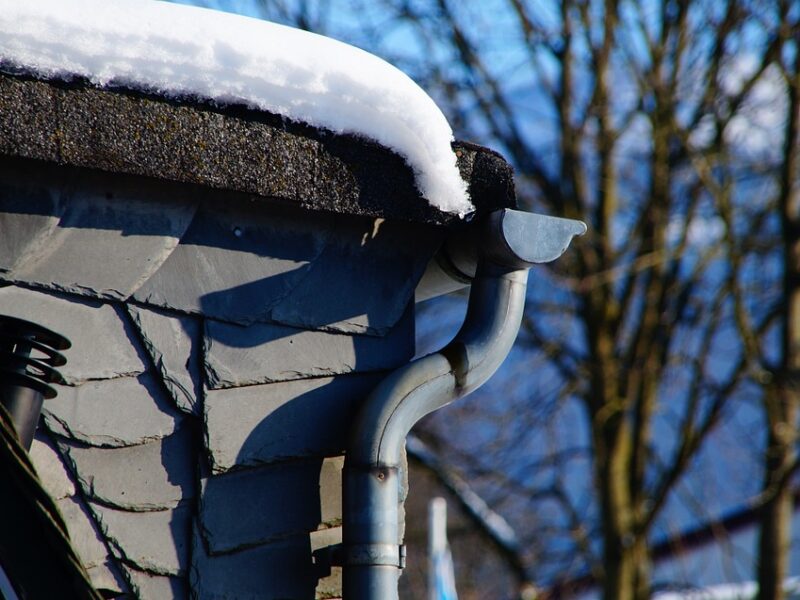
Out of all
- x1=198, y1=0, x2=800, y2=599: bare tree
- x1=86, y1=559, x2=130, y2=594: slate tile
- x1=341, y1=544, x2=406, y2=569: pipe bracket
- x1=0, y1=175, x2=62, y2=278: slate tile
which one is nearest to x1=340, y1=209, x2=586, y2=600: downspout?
x1=341, y1=544, x2=406, y2=569: pipe bracket

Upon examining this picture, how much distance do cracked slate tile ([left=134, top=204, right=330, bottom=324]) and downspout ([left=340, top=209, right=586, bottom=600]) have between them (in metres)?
0.29

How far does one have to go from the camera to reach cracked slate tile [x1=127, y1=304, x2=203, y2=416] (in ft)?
5.90

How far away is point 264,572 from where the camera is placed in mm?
1864

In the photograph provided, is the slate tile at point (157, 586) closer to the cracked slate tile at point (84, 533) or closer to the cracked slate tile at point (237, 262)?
the cracked slate tile at point (84, 533)

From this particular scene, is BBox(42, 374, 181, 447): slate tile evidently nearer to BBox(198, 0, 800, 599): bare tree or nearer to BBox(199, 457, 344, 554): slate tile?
BBox(199, 457, 344, 554): slate tile

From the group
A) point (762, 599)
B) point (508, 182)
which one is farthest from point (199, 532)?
point (762, 599)

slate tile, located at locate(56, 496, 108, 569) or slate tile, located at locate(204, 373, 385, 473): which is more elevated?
slate tile, located at locate(204, 373, 385, 473)

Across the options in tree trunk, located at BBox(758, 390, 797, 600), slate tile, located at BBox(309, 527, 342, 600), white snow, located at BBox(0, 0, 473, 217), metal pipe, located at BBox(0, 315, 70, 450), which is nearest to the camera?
metal pipe, located at BBox(0, 315, 70, 450)

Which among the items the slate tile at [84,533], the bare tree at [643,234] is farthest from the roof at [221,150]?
the bare tree at [643,234]

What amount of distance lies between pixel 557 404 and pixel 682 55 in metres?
3.02

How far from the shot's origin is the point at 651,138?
7.95 meters

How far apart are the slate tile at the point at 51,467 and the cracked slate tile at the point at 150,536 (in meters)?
0.06

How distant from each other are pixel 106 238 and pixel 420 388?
0.65 m

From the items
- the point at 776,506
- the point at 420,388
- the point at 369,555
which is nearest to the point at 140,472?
the point at 369,555
